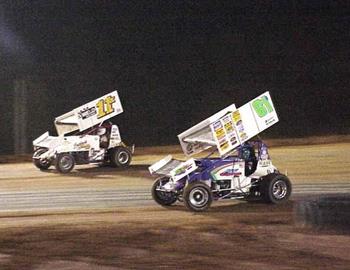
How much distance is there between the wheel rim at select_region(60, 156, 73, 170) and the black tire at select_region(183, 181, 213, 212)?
8726 mm

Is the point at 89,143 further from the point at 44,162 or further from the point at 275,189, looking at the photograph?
the point at 275,189

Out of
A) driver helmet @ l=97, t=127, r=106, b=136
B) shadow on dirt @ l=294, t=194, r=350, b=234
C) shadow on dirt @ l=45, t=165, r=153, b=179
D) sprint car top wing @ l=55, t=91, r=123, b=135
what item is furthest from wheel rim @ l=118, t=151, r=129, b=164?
shadow on dirt @ l=294, t=194, r=350, b=234

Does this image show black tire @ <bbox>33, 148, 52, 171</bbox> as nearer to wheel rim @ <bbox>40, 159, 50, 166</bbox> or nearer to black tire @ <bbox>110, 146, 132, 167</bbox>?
wheel rim @ <bbox>40, 159, 50, 166</bbox>

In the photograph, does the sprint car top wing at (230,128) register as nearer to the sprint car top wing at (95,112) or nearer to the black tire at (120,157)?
the black tire at (120,157)

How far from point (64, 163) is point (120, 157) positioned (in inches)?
68.7

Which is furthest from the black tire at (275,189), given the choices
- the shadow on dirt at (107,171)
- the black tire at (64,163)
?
the black tire at (64,163)

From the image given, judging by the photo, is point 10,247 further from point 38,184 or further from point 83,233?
point 38,184

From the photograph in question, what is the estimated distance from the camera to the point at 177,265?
9.66 metres

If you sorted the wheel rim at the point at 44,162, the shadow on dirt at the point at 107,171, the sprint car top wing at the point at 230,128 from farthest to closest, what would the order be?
the wheel rim at the point at 44,162 < the shadow on dirt at the point at 107,171 < the sprint car top wing at the point at 230,128

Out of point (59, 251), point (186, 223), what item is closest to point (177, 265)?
point (59, 251)

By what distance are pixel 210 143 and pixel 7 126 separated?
17114 mm

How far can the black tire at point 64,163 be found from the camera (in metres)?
23.4

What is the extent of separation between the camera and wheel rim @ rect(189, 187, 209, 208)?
15.3m

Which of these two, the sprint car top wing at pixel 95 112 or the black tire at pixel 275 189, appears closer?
the black tire at pixel 275 189
